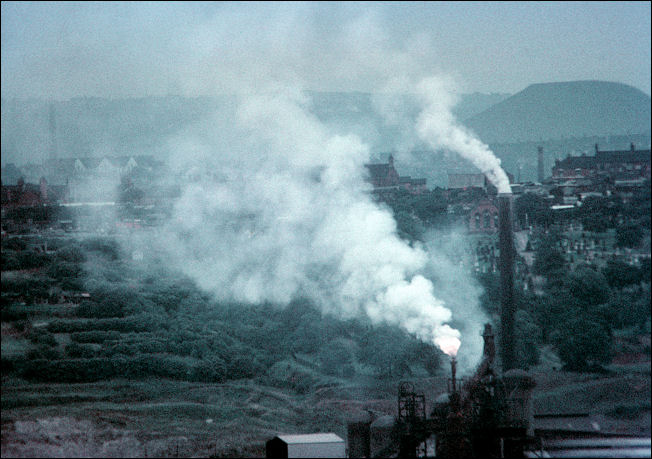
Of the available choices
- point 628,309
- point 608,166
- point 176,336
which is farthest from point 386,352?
point 608,166

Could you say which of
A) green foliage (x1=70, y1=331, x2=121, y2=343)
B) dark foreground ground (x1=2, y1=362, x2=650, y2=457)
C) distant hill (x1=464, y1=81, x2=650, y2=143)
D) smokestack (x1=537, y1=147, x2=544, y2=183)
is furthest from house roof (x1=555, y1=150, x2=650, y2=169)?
green foliage (x1=70, y1=331, x2=121, y2=343)

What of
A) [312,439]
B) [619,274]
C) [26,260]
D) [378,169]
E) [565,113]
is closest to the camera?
[312,439]

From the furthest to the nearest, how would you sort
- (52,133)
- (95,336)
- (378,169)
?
(52,133)
(378,169)
(95,336)

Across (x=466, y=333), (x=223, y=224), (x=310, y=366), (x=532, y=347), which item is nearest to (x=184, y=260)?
(x=223, y=224)

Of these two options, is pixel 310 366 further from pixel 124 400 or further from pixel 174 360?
pixel 124 400

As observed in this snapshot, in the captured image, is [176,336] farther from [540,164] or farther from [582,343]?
[540,164]

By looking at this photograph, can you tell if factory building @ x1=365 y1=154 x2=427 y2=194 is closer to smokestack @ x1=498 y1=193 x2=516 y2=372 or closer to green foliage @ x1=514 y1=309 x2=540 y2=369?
smokestack @ x1=498 y1=193 x2=516 y2=372

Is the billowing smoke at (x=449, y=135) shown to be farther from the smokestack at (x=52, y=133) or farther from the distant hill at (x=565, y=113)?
the smokestack at (x=52, y=133)
